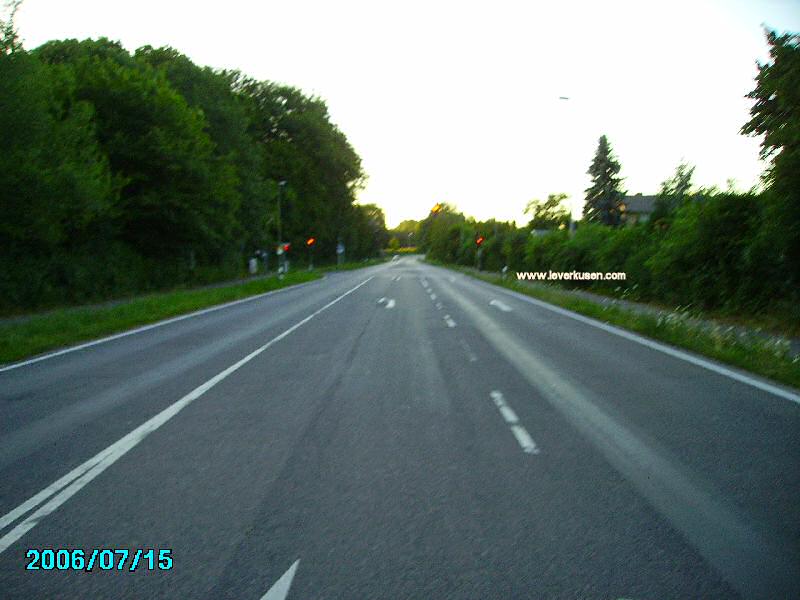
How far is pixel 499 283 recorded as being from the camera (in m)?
40.6

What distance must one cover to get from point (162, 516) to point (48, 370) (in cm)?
766

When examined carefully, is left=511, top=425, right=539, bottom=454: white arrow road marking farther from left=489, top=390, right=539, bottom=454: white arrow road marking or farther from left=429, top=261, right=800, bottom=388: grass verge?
left=429, top=261, right=800, bottom=388: grass verge

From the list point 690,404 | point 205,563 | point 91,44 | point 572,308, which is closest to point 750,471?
point 690,404

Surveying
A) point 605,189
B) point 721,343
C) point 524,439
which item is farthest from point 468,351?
point 605,189

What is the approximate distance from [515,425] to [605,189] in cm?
5825

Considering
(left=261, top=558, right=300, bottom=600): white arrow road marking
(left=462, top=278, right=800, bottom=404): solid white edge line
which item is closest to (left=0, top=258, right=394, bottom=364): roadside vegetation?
(left=261, top=558, right=300, bottom=600): white arrow road marking

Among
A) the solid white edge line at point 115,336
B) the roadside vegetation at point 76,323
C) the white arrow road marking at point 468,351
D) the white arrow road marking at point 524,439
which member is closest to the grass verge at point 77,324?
the roadside vegetation at point 76,323

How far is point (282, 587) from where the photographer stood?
357 centimetres

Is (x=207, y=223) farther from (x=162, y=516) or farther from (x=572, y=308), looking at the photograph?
(x=162, y=516)

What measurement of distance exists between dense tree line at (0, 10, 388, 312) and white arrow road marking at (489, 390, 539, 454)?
17.7m

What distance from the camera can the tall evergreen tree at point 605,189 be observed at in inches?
2399

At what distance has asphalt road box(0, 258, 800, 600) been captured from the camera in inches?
146
